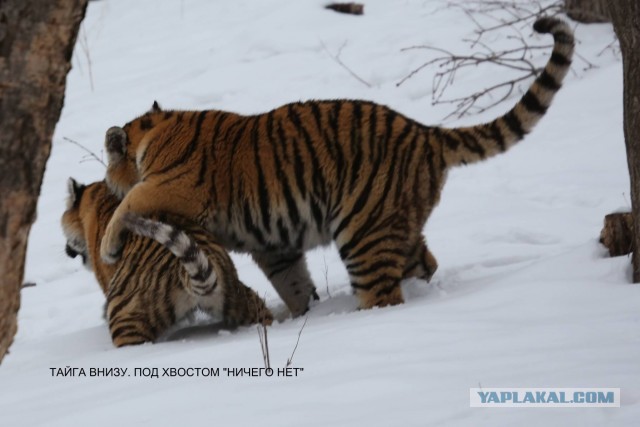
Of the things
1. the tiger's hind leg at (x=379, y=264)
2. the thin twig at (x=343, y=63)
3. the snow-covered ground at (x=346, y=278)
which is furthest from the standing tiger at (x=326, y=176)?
the thin twig at (x=343, y=63)

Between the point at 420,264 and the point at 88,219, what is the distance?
1.84 metres

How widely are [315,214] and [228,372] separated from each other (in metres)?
1.74

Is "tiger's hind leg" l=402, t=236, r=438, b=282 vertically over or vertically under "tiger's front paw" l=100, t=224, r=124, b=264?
under

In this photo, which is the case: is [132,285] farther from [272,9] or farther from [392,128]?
[272,9]

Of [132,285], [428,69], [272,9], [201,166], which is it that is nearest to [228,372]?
[132,285]

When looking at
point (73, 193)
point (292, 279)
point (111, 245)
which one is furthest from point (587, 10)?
point (111, 245)

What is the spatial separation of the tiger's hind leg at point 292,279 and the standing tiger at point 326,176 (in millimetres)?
20

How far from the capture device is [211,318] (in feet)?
17.7

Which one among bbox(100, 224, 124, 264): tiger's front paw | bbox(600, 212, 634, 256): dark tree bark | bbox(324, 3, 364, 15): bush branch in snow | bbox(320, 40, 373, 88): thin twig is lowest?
bbox(600, 212, 634, 256): dark tree bark

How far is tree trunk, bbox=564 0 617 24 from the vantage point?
30.7 feet

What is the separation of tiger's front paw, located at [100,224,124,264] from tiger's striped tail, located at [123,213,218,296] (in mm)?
367

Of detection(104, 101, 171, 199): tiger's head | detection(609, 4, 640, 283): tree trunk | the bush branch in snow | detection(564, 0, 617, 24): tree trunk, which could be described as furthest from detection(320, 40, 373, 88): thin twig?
detection(609, 4, 640, 283): tree trunk

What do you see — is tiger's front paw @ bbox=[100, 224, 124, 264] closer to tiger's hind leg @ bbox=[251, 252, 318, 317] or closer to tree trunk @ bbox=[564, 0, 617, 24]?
tiger's hind leg @ bbox=[251, 252, 318, 317]

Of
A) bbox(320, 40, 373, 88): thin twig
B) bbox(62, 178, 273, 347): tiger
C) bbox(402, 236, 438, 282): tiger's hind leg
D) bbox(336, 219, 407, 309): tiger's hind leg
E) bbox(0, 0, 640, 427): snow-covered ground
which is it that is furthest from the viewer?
bbox(320, 40, 373, 88): thin twig
